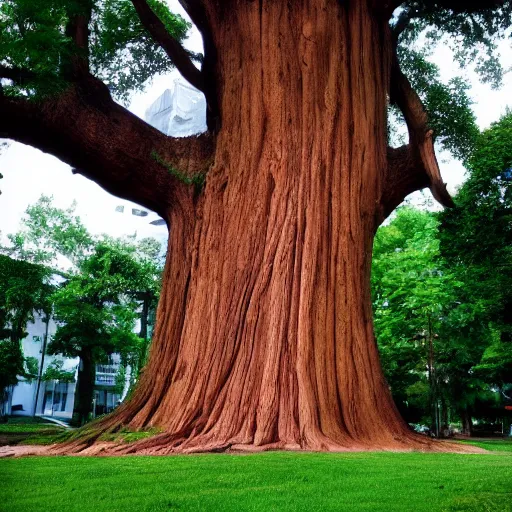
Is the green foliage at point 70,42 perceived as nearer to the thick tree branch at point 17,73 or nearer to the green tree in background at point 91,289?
the thick tree branch at point 17,73

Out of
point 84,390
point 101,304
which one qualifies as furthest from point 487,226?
point 84,390

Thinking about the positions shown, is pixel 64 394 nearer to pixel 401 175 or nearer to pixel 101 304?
pixel 101 304

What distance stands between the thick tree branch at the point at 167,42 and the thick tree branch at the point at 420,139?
13.0 ft

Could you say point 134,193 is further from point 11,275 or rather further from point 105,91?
point 11,275

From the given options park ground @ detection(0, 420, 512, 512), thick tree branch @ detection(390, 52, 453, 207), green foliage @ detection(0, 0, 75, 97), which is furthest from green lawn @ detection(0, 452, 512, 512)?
thick tree branch @ detection(390, 52, 453, 207)

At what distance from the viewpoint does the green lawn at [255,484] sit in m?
3.64

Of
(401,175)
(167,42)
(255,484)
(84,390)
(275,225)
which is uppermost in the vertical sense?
(167,42)

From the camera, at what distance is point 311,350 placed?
830cm

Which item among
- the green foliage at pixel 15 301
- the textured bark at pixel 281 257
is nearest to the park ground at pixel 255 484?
the textured bark at pixel 281 257

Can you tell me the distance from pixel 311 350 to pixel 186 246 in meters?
3.09

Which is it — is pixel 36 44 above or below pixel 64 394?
above

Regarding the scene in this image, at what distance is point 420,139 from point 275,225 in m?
3.93

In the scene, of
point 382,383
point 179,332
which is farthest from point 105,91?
point 382,383

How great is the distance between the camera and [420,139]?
11.3 m
